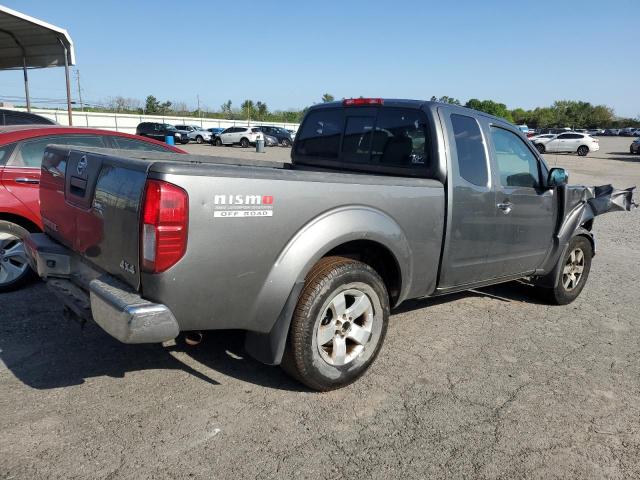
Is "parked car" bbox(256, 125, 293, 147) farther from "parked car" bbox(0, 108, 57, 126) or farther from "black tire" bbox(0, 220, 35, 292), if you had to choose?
"black tire" bbox(0, 220, 35, 292)

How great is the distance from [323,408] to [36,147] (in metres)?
3.95

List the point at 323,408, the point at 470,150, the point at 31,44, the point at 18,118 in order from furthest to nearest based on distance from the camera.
A: 1. the point at 31,44
2. the point at 18,118
3. the point at 470,150
4. the point at 323,408

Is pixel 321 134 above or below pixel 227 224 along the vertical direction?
above

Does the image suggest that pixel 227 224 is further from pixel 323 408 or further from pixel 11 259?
pixel 11 259

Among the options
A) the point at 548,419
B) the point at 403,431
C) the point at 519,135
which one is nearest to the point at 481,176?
the point at 519,135

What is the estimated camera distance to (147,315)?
261 cm

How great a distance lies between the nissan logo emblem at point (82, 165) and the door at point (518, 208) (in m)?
3.13

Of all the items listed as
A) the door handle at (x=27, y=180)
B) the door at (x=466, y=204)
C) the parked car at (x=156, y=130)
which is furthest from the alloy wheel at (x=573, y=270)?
the parked car at (x=156, y=130)

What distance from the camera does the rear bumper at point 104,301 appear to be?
2609mm

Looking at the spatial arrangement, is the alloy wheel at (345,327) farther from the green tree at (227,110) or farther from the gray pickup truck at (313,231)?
the green tree at (227,110)

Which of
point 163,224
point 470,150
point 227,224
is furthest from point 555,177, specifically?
point 163,224

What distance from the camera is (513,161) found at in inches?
183

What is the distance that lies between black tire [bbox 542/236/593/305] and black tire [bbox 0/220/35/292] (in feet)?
17.2

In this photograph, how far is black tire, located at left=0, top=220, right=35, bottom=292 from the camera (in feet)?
15.9
